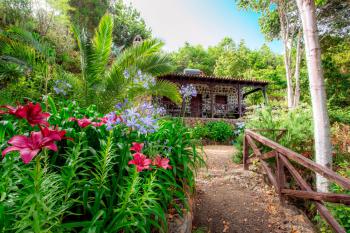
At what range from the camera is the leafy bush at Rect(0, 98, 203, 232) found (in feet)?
3.27

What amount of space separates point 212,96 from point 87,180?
14.4 metres

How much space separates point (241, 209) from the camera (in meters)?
3.33

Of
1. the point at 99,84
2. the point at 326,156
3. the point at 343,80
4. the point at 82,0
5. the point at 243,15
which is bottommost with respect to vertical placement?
the point at 326,156

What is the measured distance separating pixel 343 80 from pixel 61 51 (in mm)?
16946

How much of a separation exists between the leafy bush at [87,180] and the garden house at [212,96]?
1139 cm

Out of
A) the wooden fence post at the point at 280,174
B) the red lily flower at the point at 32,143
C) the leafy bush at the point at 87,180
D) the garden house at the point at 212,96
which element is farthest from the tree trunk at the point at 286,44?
the red lily flower at the point at 32,143

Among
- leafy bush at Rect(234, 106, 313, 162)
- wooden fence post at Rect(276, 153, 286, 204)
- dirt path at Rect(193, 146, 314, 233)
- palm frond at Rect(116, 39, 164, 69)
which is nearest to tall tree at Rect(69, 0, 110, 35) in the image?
palm frond at Rect(116, 39, 164, 69)

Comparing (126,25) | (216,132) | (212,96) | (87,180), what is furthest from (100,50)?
(126,25)

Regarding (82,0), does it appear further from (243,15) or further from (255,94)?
(255,94)

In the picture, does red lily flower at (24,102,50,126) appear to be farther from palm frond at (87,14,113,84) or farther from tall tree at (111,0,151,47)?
tall tree at (111,0,151,47)

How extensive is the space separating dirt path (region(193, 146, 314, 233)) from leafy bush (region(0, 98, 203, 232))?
0.81 m

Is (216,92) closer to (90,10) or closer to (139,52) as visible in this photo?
(90,10)

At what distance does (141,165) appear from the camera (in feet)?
3.88

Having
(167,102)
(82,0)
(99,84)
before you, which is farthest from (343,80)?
(82,0)
